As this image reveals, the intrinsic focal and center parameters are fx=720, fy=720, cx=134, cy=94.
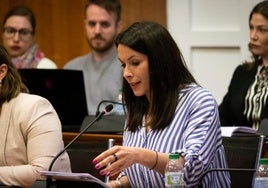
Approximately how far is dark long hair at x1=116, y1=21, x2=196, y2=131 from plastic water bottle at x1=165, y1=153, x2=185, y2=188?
0.26 meters

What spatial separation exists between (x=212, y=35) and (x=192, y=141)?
2.77m

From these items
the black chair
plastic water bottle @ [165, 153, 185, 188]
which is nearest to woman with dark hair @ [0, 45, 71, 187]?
plastic water bottle @ [165, 153, 185, 188]

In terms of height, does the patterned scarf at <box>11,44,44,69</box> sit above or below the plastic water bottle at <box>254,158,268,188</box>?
above

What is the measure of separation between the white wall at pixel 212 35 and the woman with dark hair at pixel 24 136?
8.38 ft

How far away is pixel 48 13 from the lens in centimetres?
586

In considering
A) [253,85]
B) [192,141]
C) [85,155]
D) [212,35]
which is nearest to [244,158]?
[192,141]

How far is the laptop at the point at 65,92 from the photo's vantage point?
391 centimetres

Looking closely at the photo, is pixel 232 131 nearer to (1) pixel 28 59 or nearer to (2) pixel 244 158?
(2) pixel 244 158

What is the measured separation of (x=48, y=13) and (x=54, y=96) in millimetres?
2052

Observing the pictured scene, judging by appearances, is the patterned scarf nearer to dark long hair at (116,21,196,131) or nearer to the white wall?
the white wall

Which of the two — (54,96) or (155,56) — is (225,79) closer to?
(54,96)

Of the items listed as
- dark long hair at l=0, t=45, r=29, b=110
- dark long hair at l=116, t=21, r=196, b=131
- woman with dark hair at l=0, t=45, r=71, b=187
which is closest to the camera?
dark long hair at l=116, t=21, r=196, b=131

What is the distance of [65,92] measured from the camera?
392 cm

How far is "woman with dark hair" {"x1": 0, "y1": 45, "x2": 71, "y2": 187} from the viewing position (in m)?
2.73
